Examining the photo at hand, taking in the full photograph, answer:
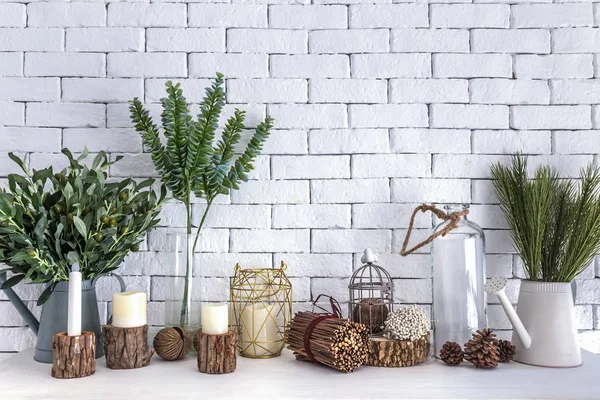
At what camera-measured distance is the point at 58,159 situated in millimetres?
1376

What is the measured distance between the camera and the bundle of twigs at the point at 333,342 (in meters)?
1.05

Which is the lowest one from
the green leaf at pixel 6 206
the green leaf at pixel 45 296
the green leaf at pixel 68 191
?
the green leaf at pixel 45 296

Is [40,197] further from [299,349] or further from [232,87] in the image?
[299,349]

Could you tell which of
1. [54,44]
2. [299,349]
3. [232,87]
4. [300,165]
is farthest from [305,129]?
[54,44]

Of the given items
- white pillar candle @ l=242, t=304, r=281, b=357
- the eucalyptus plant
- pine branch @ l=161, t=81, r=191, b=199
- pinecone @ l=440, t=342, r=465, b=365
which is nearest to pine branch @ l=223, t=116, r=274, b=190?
the eucalyptus plant

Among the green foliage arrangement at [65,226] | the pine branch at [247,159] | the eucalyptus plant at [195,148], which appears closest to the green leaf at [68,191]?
the green foliage arrangement at [65,226]

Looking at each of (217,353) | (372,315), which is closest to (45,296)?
(217,353)

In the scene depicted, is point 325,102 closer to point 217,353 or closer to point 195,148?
point 195,148

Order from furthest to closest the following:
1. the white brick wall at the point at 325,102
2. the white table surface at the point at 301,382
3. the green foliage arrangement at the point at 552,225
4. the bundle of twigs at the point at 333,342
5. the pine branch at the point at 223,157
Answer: the white brick wall at the point at 325,102
the pine branch at the point at 223,157
the green foliage arrangement at the point at 552,225
the bundle of twigs at the point at 333,342
the white table surface at the point at 301,382

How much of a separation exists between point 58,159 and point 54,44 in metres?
0.31

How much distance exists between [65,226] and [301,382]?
60 centimetres

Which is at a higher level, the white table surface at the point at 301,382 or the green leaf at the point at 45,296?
the green leaf at the point at 45,296

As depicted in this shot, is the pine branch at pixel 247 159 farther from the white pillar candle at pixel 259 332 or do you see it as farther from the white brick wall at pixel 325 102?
the white pillar candle at pixel 259 332

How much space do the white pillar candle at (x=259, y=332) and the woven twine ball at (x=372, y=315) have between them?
0.20 metres
